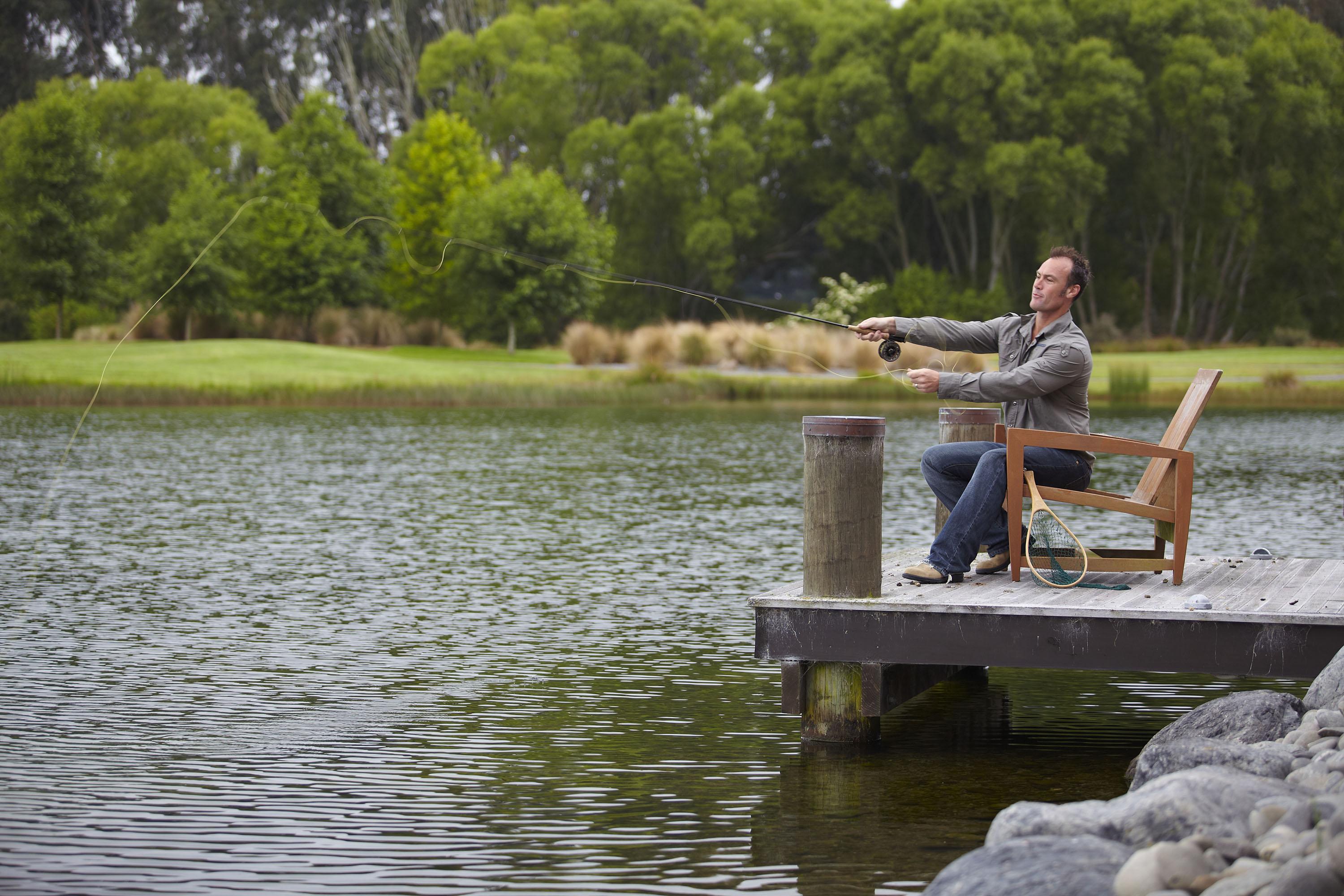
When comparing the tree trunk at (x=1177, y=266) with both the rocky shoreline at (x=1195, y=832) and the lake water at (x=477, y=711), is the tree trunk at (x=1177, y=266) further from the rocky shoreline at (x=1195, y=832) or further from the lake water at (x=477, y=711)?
the rocky shoreline at (x=1195, y=832)

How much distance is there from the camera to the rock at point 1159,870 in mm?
4051

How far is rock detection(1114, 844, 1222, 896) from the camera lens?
4051mm

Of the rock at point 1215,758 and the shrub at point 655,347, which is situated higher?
the shrub at point 655,347

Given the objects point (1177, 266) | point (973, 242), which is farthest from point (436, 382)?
point (1177, 266)

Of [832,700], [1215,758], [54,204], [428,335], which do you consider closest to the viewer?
[1215,758]

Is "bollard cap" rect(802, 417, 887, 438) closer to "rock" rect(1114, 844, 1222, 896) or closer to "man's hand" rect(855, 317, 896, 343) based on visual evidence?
"man's hand" rect(855, 317, 896, 343)

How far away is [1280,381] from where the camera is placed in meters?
35.4

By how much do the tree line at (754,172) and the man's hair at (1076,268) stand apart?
41117mm

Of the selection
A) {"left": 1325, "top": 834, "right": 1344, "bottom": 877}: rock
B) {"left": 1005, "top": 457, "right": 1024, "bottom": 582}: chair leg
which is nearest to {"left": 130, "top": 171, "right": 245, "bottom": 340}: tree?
{"left": 1005, "top": 457, "right": 1024, "bottom": 582}: chair leg

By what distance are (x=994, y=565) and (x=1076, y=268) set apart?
146 centimetres

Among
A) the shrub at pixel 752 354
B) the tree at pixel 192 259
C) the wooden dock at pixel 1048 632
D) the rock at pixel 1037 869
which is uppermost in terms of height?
the tree at pixel 192 259

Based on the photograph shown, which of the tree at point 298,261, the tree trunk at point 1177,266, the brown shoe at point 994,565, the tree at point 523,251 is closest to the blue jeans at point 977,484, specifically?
the brown shoe at point 994,565

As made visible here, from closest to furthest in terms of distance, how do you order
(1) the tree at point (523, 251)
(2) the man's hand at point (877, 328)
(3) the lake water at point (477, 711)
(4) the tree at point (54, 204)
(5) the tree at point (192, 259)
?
(3) the lake water at point (477, 711), (2) the man's hand at point (877, 328), (4) the tree at point (54, 204), (5) the tree at point (192, 259), (1) the tree at point (523, 251)

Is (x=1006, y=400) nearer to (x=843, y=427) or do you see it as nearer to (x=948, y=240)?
(x=843, y=427)
